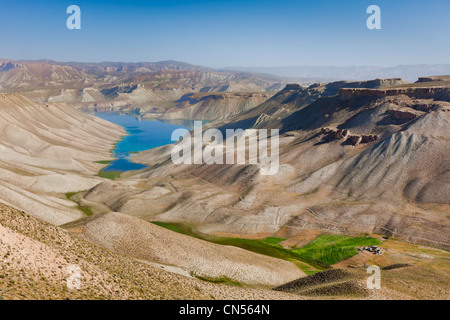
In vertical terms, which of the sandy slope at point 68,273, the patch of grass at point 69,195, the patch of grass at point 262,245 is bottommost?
the patch of grass at point 262,245

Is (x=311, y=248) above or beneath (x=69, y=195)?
beneath

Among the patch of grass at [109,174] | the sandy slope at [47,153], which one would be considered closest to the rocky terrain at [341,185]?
the sandy slope at [47,153]

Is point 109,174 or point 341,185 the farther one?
point 109,174

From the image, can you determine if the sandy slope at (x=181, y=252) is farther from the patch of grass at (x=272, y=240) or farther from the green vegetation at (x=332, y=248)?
the patch of grass at (x=272, y=240)

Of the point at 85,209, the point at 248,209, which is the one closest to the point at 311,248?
the point at 248,209

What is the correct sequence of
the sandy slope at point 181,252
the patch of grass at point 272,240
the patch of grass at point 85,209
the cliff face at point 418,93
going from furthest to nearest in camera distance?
the cliff face at point 418,93 < the patch of grass at point 85,209 < the patch of grass at point 272,240 < the sandy slope at point 181,252

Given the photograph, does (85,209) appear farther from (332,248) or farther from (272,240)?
(332,248)
